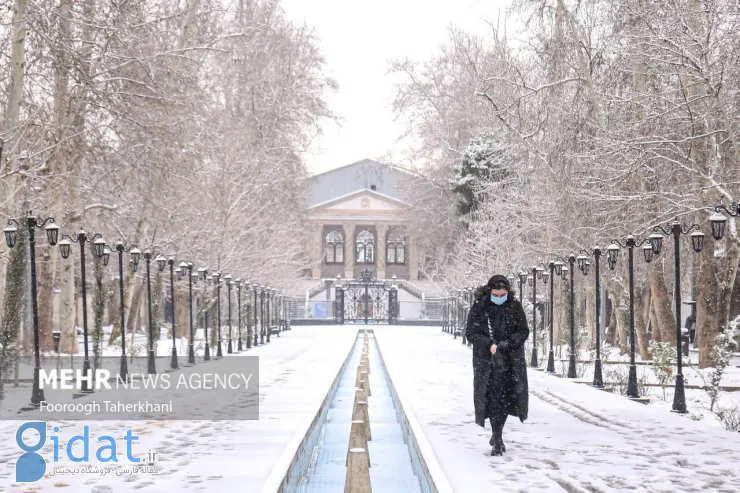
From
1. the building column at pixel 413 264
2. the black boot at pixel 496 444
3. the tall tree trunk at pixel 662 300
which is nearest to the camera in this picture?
the black boot at pixel 496 444

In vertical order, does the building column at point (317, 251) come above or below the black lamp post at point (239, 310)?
above

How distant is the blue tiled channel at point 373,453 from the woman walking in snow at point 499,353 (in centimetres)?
120

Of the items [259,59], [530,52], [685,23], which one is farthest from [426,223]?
[685,23]

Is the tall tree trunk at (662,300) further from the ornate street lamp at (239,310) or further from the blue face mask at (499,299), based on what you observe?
the blue face mask at (499,299)

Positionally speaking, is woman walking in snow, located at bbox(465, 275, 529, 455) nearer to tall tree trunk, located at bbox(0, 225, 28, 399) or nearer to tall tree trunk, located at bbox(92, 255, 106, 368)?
tall tree trunk, located at bbox(0, 225, 28, 399)

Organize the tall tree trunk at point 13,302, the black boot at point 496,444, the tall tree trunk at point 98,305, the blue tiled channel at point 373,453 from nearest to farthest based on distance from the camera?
the black boot at point 496,444, the blue tiled channel at point 373,453, the tall tree trunk at point 13,302, the tall tree trunk at point 98,305

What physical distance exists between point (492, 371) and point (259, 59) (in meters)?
29.8

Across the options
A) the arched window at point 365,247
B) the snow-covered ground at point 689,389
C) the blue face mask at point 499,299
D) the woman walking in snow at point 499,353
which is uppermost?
the arched window at point 365,247

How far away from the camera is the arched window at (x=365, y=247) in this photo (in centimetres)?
10050

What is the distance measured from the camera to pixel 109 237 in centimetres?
3170

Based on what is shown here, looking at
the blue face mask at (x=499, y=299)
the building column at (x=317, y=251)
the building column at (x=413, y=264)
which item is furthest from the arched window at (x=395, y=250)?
the blue face mask at (x=499, y=299)

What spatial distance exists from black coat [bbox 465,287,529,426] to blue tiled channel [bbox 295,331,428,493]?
1.25 metres

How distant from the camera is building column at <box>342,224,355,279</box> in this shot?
96.7m

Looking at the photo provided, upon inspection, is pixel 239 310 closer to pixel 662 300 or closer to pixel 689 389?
pixel 662 300
